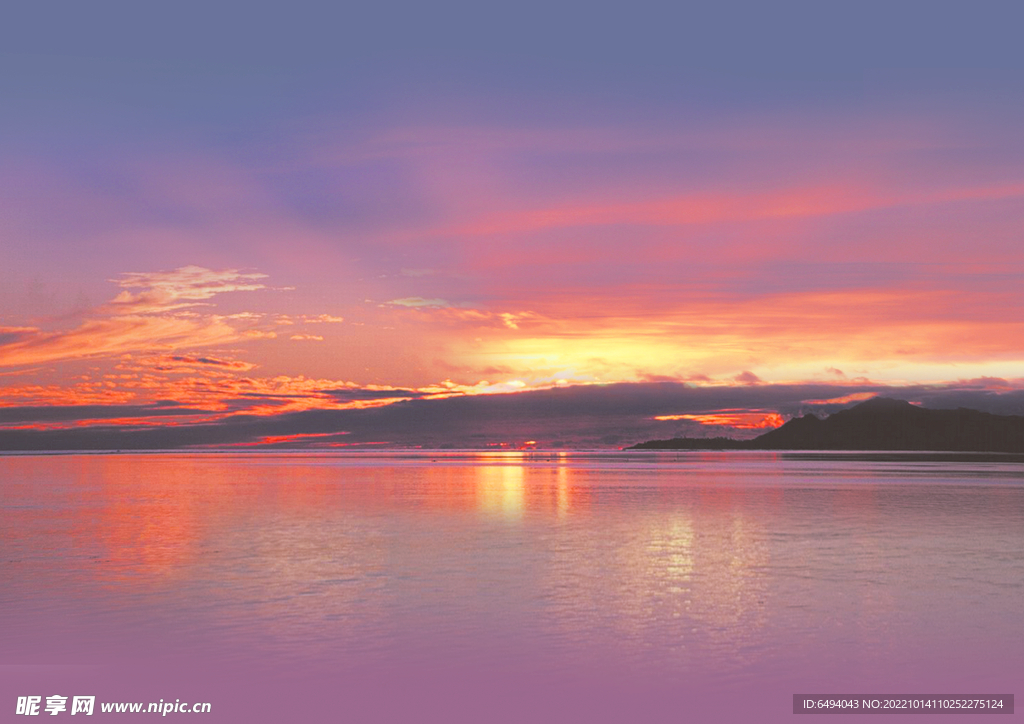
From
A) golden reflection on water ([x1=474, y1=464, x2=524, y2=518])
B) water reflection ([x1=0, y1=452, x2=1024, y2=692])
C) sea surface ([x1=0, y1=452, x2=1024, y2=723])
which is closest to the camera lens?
sea surface ([x1=0, y1=452, x2=1024, y2=723])

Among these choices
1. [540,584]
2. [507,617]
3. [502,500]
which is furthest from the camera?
[502,500]

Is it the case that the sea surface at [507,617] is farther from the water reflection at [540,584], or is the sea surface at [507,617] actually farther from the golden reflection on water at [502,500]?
the golden reflection on water at [502,500]

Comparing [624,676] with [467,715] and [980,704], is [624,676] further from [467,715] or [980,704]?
[980,704]

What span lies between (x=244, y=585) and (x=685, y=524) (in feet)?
75.0

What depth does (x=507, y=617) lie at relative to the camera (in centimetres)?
2039

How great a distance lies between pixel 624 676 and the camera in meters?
15.8

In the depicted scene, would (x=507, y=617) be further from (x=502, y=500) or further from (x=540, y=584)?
(x=502, y=500)

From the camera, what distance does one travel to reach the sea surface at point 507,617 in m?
15.0

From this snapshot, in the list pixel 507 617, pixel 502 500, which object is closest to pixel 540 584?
pixel 507 617

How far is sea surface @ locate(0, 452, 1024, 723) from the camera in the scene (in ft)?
49.3

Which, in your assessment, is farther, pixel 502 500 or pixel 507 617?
pixel 502 500

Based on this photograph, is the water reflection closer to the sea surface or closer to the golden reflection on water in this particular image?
the sea surface

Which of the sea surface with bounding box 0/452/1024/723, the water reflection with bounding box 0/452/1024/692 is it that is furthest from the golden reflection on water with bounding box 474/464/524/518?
the sea surface with bounding box 0/452/1024/723

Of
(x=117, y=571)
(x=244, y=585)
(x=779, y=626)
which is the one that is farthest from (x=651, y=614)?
(x=117, y=571)
